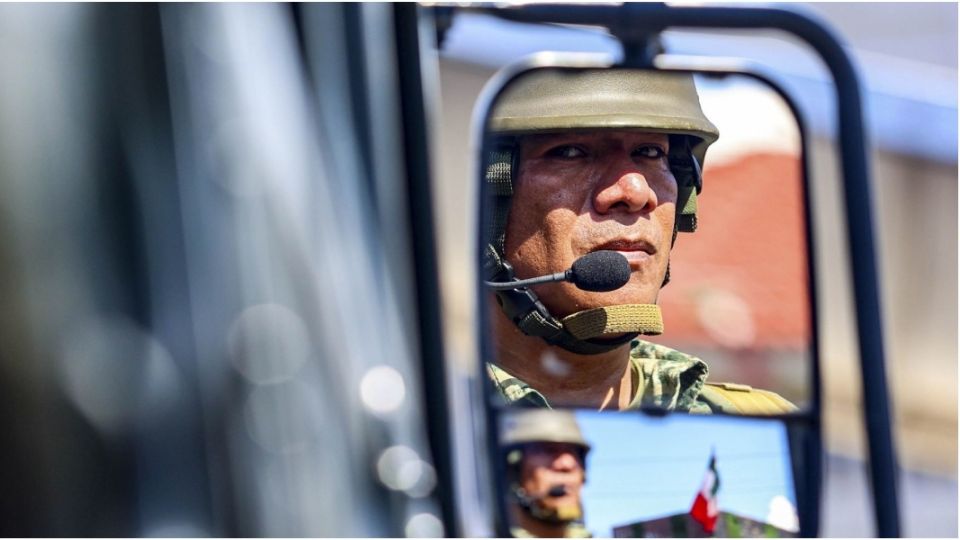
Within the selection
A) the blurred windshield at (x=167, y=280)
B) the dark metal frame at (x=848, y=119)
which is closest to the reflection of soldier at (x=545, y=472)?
the blurred windshield at (x=167, y=280)

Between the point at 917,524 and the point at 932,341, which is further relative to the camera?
the point at 932,341

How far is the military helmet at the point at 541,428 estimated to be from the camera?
1.61m

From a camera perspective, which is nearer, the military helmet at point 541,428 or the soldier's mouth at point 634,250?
the soldier's mouth at point 634,250

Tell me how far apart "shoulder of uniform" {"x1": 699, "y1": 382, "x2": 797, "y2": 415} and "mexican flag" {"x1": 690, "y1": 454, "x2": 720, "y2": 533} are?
0.07m

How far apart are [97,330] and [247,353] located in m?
0.16

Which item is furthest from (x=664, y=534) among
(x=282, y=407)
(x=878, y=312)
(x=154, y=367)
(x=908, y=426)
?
(x=908, y=426)

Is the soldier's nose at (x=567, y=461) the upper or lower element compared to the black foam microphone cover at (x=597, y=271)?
lower

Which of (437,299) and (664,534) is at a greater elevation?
(437,299)

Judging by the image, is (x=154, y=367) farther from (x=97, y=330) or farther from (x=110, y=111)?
(x=110, y=111)

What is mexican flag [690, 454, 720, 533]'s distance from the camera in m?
1.66

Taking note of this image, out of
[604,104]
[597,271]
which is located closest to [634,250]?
[597,271]

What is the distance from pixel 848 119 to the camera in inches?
65.9

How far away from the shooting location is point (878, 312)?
1.70 meters

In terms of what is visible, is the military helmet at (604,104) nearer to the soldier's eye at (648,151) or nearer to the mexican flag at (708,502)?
the soldier's eye at (648,151)
